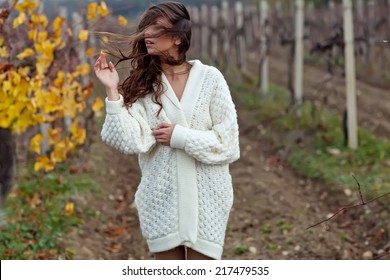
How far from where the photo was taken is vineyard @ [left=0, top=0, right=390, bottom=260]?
5.20m

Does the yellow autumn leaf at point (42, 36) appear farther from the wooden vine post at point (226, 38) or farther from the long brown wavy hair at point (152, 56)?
the wooden vine post at point (226, 38)

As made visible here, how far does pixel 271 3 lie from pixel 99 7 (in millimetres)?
30392

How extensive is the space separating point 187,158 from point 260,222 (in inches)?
119

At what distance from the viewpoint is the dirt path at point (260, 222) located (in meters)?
5.52

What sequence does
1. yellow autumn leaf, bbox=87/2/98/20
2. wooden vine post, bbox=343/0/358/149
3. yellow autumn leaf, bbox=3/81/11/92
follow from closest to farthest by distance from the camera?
yellow autumn leaf, bbox=3/81/11/92 → yellow autumn leaf, bbox=87/2/98/20 → wooden vine post, bbox=343/0/358/149

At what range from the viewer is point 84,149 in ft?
24.4

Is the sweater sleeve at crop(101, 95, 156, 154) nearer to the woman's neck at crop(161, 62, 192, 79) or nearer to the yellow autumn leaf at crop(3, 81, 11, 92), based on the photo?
the woman's neck at crop(161, 62, 192, 79)

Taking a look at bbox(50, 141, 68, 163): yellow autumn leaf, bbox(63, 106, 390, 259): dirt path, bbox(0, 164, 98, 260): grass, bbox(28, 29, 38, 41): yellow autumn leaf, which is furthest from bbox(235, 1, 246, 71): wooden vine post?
bbox(28, 29, 38, 41): yellow autumn leaf

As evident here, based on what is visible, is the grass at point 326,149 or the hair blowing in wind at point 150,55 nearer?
the hair blowing in wind at point 150,55

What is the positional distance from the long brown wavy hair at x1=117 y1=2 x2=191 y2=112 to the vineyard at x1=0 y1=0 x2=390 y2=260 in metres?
0.22

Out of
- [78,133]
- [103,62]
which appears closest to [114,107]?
[103,62]

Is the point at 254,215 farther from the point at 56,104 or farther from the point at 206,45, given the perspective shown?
the point at 206,45

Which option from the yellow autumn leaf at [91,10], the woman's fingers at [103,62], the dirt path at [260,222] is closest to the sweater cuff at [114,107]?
the woman's fingers at [103,62]
